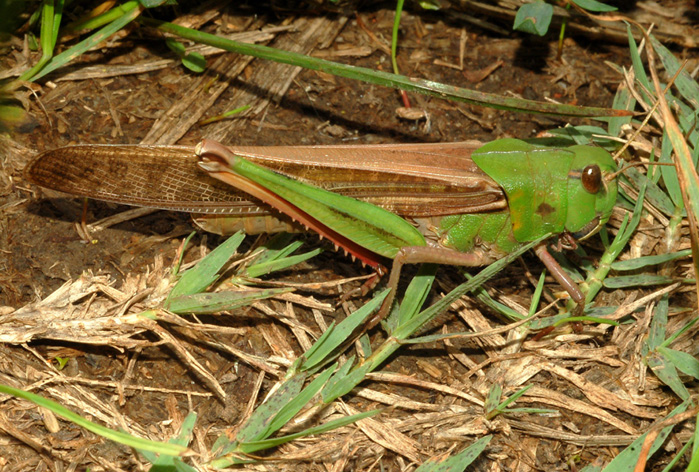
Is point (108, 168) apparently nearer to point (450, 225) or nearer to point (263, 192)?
point (263, 192)

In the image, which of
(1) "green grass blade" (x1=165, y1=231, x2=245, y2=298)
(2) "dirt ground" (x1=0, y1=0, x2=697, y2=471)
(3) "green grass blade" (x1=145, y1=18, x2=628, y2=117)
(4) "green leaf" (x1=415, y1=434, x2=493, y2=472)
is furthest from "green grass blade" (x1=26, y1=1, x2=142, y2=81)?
(4) "green leaf" (x1=415, y1=434, x2=493, y2=472)

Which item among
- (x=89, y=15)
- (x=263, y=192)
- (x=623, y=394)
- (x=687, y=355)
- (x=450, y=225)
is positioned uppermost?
(x=89, y=15)

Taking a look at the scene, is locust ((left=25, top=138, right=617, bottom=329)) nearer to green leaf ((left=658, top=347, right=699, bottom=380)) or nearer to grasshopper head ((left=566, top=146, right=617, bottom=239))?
grasshopper head ((left=566, top=146, right=617, bottom=239))

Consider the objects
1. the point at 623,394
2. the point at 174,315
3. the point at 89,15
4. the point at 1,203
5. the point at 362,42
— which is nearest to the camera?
the point at 174,315


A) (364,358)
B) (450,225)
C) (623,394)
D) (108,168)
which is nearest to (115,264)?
(108,168)

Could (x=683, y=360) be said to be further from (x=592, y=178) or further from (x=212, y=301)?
(x=212, y=301)

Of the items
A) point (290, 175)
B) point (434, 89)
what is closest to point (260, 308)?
point (290, 175)

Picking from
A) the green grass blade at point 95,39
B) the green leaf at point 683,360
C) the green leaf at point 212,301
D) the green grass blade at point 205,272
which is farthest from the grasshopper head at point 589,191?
the green grass blade at point 95,39
